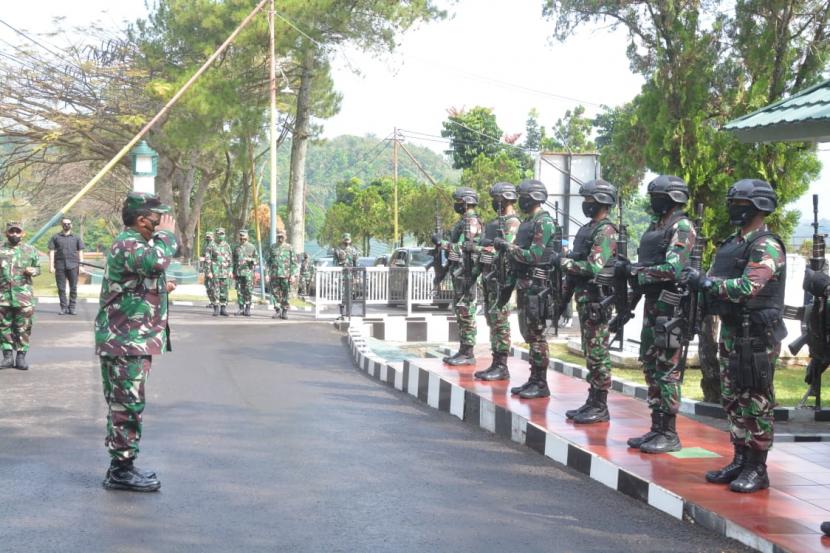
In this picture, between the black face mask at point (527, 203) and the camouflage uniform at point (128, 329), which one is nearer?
the camouflage uniform at point (128, 329)

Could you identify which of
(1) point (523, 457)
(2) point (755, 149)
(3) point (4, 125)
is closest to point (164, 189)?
(3) point (4, 125)

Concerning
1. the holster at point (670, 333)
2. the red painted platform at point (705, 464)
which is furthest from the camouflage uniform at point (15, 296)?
the holster at point (670, 333)

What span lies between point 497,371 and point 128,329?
15.7 feet

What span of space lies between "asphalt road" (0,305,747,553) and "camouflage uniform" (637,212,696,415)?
893 mm

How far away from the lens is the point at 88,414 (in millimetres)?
8680

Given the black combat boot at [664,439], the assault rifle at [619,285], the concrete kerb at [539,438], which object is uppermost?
the assault rifle at [619,285]

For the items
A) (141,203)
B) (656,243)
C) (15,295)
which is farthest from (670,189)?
(15,295)

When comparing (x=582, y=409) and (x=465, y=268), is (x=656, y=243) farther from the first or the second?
(x=465, y=268)

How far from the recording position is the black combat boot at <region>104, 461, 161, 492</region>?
19.4 ft

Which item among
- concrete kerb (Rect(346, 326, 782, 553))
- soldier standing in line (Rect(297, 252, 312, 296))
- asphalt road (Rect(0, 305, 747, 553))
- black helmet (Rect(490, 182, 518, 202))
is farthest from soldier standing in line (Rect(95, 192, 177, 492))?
soldier standing in line (Rect(297, 252, 312, 296))

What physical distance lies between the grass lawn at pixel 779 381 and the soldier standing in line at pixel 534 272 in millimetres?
2749

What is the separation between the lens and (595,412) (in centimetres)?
780

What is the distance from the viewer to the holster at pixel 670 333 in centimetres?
652

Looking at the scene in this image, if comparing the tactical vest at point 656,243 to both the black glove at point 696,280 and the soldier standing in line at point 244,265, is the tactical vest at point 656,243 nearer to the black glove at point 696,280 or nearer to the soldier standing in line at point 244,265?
the black glove at point 696,280
